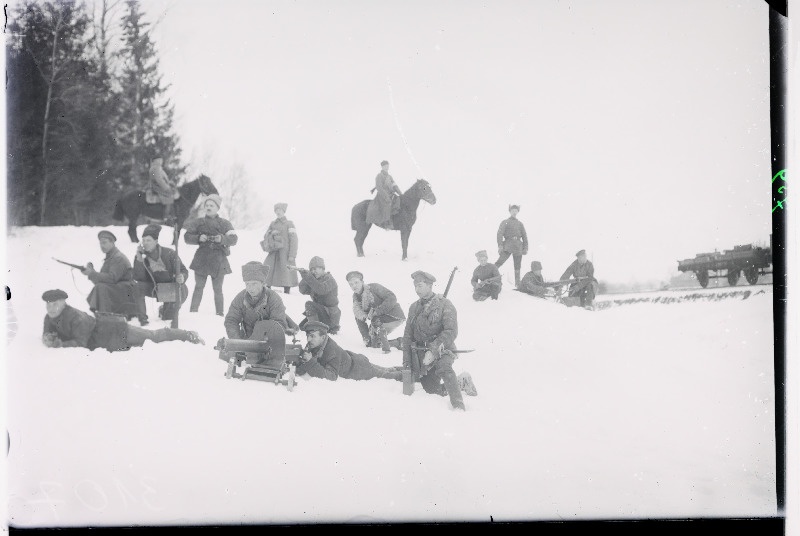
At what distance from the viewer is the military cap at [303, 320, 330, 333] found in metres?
3.01

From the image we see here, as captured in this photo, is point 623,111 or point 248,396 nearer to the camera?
point 248,396

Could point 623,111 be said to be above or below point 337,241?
above

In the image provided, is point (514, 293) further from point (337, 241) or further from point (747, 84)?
point (747, 84)

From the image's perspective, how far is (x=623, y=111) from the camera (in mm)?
3141

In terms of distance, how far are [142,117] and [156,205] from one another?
433 mm

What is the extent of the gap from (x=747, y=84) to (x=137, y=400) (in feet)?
10.9

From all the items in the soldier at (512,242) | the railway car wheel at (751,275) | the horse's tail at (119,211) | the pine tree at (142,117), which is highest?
the pine tree at (142,117)

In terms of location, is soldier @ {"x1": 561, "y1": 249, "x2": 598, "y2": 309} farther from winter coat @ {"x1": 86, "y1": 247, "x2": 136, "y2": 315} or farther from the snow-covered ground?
winter coat @ {"x1": 86, "y1": 247, "x2": 136, "y2": 315}

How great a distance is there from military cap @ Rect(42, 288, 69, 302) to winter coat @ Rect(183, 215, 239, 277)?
1.95 feet

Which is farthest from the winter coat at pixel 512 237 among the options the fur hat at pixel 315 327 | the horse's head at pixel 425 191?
the fur hat at pixel 315 327

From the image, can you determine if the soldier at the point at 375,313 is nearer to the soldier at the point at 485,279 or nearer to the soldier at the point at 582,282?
the soldier at the point at 485,279

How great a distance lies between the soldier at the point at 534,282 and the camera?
10.1 feet

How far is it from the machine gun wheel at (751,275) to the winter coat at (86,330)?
2993mm

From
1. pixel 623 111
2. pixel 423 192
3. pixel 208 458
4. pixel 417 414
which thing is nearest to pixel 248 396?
pixel 208 458
